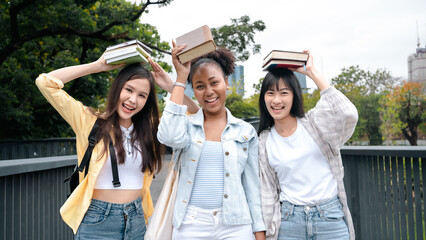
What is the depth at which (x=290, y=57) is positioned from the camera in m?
2.21

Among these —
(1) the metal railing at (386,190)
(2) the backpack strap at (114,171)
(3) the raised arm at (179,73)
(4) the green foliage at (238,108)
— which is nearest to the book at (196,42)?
(3) the raised arm at (179,73)

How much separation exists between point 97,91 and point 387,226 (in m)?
11.3

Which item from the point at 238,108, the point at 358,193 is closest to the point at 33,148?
the point at 358,193

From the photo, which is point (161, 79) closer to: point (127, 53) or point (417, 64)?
point (127, 53)

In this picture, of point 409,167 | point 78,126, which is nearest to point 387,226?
point 409,167

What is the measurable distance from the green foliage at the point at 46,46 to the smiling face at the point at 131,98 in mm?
7425

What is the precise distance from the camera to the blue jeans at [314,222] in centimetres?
204

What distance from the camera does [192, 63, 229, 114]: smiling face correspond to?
86.0 inches

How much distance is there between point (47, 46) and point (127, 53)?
10426mm

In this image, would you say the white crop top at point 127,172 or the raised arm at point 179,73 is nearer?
the raised arm at point 179,73

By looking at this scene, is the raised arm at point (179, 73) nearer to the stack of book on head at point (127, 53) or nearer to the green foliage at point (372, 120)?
the stack of book on head at point (127, 53)

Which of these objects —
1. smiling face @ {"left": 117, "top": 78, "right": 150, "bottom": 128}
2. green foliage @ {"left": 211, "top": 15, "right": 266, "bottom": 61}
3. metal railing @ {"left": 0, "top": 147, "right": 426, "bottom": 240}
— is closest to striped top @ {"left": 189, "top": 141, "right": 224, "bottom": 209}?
smiling face @ {"left": 117, "top": 78, "right": 150, "bottom": 128}

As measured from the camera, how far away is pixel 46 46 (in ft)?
36.3

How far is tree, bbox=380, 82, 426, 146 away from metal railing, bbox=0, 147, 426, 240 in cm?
2022
